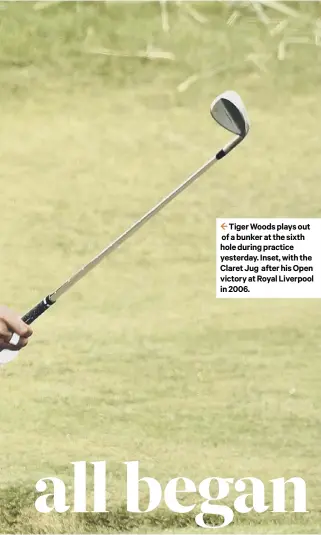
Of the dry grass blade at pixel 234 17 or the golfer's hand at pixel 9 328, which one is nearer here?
the golfer's hand at pixel 9 328

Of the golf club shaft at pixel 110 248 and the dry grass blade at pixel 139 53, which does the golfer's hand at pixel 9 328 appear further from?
the dry grass blade at pixel 139 53

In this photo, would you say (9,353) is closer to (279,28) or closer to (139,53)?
(139,53)

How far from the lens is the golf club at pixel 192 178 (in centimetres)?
211

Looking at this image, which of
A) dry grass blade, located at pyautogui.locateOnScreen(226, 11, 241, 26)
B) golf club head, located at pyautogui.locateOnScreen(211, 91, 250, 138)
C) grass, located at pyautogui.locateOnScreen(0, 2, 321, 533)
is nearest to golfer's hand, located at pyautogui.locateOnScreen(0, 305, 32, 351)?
grass, located at pyautogui.locateOnScreen(0, 2, 321, 533)

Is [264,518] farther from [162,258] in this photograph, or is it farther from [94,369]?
[162,258]

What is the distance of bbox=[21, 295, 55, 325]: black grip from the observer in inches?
83.1

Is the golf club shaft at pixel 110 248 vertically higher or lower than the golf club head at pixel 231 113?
lower

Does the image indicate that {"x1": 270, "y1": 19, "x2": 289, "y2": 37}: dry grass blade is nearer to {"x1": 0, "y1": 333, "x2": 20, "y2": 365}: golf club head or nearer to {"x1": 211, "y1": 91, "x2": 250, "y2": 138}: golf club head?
{"x1": 211, "y1": 91, "x2": 250, "y2": 138}: golf club head

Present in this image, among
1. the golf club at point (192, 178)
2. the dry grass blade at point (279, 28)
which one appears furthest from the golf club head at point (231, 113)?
the dry grass blade at point (279, 28)

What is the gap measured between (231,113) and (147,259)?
48 centimetres

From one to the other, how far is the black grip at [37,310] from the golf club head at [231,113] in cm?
64

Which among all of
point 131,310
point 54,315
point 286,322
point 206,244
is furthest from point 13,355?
point 286,322

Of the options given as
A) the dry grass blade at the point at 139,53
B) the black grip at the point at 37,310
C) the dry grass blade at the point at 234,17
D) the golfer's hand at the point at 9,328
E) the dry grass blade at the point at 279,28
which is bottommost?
the golfer's hand at the point at 9,328

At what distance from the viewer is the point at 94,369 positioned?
7.59 feet
